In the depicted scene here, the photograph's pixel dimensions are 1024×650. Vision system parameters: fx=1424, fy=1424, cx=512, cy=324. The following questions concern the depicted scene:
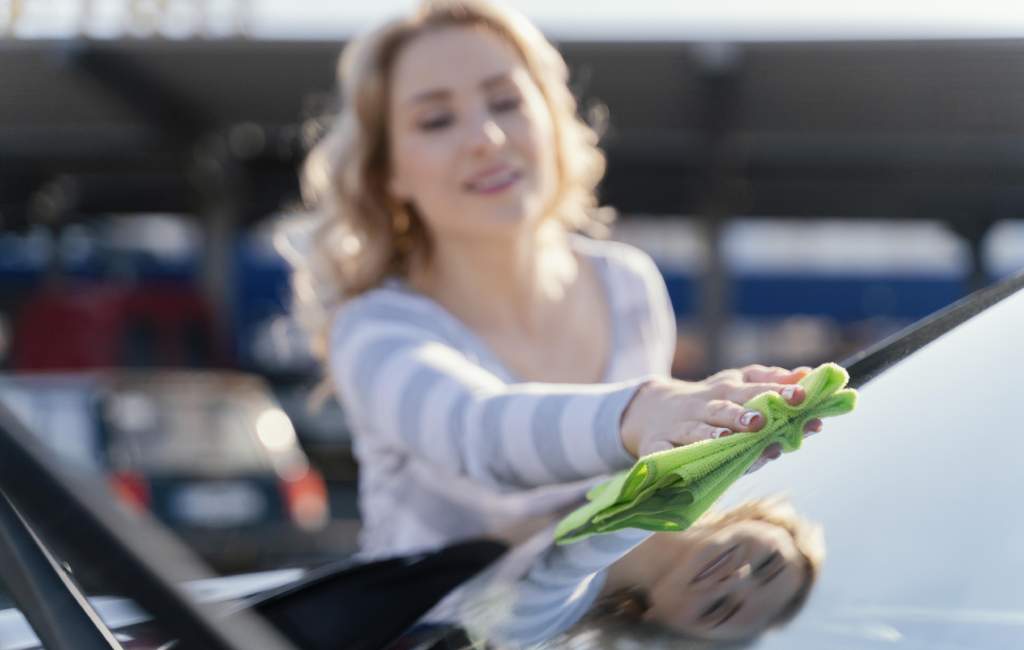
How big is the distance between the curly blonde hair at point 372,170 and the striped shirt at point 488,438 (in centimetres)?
10

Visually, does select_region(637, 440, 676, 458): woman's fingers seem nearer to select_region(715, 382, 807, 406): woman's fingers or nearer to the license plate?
select_region(715, 382, 807, 406): woman's fingers

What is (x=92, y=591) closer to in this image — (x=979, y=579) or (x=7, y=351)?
(x=979, y=579)

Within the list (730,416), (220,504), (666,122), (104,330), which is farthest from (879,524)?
(666,122)

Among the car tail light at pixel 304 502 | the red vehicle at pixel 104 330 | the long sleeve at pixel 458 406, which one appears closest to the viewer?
the long sleeve at pixel 458 406

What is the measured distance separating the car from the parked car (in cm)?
718

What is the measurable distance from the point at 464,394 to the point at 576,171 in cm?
78

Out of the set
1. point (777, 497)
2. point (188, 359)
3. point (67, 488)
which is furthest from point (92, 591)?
point (188, 359)

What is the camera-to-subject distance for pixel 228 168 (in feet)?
61.9

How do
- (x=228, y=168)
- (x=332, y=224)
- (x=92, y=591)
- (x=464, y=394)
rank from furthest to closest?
(x=228, y=168)
(x=332, y=224)
(x=464, y=394)
(x=92, y=591)

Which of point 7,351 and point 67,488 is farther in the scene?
point 7,351

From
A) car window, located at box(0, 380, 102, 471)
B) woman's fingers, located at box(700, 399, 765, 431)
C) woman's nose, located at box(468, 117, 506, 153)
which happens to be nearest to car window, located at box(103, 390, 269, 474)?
car window, located at box(0, 380, 102, 471)

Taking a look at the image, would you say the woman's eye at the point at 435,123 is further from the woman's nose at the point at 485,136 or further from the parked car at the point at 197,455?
the parked car at the point at 197,455

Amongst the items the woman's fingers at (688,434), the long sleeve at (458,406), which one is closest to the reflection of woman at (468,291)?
the long sleeve at (458,406)

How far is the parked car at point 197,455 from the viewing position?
808 cm
